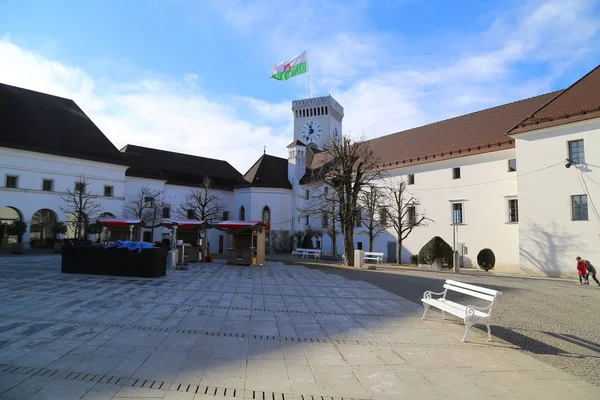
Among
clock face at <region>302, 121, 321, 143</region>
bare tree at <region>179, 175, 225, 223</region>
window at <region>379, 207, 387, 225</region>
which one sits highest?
clock face at <region>302, 121, 321, 143</region>

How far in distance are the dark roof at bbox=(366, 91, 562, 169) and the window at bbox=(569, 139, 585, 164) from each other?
5316mm

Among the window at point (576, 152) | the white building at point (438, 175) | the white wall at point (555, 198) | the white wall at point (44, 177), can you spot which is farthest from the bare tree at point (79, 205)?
the window at point (576, 152)

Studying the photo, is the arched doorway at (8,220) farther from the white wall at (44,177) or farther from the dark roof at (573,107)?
the dark roof at (573,107)

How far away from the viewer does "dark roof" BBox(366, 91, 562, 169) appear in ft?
106

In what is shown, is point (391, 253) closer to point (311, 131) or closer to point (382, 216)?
point (382, 216)

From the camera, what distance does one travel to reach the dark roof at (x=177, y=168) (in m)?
49.9

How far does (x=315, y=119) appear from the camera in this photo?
72875mm

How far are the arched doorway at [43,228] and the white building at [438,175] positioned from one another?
0.38 meters

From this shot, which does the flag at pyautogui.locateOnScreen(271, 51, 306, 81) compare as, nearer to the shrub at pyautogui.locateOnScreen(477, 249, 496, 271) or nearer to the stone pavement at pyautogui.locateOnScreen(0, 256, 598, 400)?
the shrub at pyautogui.locateOnScreen(477, 249, 496, 271)

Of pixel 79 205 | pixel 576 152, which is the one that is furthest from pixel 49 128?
pixel 576 152

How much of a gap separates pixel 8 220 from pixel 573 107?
48247 millimetres

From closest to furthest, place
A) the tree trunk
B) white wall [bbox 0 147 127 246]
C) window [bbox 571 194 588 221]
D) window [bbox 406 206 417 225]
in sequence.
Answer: window [bbox 571 194 588 221] → the tree trunk → white wall [bbox 0 147 127 246] → window [bbox 406 206 417 225]

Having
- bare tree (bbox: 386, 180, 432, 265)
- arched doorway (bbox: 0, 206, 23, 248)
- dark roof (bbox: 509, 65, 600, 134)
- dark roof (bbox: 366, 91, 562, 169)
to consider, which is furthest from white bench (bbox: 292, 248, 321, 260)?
arched doorway (bbox: 0, 206, 23, 248)

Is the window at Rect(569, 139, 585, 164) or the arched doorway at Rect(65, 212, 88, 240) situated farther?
the arched doorway at Rect(65, 212, 88, 240)
